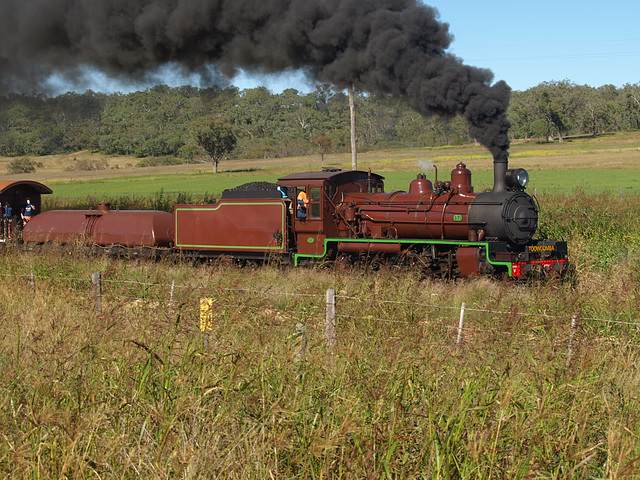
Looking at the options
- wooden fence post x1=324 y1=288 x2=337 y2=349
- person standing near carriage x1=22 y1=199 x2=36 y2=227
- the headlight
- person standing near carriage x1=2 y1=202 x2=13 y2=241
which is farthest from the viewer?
person standing near carriage x1=22 y1=199 x2=36 y2=227

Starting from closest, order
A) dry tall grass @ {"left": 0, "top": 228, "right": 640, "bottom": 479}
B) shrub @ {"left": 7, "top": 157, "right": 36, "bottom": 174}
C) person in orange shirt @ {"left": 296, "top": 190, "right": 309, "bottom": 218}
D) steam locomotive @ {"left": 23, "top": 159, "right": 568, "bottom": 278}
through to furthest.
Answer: dry tall grass @ {"left": 0, "top": 228, "right": 640, "bottom": 479}, steam locomotive @ {"left": 23, "top": 159, "right": 568, "bottom": 278}, person in orange shirt @ {"left": 296, "top": 190, "right": 309, "bottom": 218}, shrub @ {"left": 7, "top": 157, "right": 36, "bottom": 174}

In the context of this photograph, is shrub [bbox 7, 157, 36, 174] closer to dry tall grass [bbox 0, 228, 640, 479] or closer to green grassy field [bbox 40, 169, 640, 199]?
green grassy field [bbox 40, 169, 640, 199]

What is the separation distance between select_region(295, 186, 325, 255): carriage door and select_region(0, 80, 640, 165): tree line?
168 feet

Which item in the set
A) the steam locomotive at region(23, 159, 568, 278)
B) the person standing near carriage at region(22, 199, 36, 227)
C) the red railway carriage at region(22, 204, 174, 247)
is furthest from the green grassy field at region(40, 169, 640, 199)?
the red railway carriage at region(22, 204, 174, 247)

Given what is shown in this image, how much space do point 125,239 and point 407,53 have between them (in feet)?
25.7

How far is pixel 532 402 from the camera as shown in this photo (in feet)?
13.5

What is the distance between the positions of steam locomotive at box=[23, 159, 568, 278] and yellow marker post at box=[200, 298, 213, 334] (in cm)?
629

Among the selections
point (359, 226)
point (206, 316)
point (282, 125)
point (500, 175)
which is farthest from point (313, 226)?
point (282, 125)

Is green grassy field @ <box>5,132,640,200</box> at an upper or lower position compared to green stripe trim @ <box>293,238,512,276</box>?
upper

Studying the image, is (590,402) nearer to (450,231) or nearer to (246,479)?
(246,479)

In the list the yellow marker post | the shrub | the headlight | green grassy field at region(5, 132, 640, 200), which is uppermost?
the shrub

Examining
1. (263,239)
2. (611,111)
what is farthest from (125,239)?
(611,111)

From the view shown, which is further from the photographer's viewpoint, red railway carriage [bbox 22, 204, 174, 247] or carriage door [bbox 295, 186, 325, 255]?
red railway carriage [bbox 22, 204, 174, 247]

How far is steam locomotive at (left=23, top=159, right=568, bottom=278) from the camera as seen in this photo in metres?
10.8
